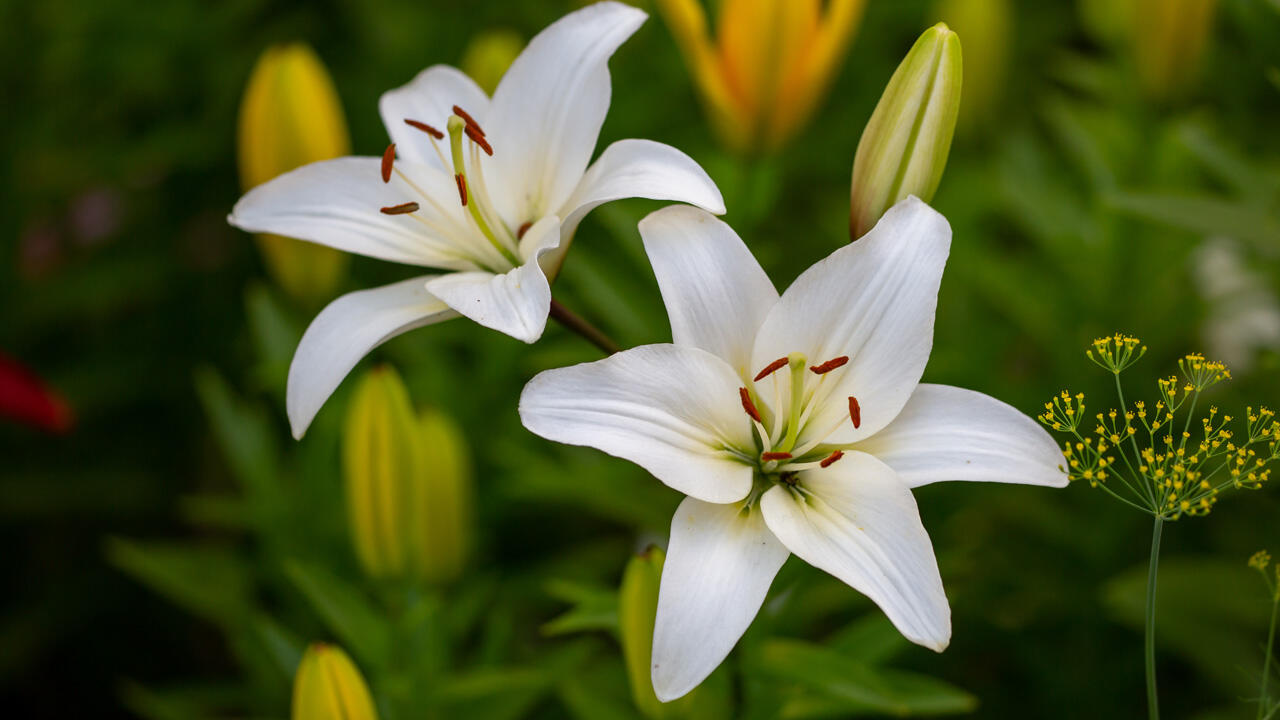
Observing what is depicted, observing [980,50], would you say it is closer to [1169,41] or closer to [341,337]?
[1169,41]

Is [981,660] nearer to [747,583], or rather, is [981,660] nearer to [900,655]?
[900,655]

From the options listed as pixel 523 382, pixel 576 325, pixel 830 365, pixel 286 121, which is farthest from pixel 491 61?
pixel 830 365

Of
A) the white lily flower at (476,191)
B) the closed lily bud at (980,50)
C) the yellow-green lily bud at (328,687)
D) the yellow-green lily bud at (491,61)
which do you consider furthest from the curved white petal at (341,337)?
the closed lily bud at (980,50)

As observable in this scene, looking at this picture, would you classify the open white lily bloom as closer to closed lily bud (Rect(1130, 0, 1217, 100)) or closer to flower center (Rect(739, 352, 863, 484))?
flower center (Rect(739, 352, 863, 484))

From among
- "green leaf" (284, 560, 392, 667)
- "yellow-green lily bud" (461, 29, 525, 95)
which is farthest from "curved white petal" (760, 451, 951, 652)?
"yellow-green lily bud" (461, 29, 525, 95)

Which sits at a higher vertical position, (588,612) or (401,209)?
(401,209)

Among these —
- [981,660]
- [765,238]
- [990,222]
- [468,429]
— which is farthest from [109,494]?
[990,222]

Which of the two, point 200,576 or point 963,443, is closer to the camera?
point 963,443
